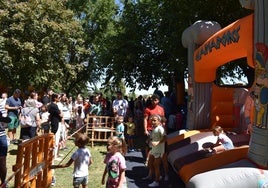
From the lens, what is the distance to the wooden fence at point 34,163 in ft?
16.2

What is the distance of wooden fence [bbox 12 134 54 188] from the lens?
493 centimetres

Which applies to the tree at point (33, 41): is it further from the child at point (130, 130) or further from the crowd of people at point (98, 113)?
the child at point (130, 130)

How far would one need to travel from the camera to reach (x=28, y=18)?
76.0 feet

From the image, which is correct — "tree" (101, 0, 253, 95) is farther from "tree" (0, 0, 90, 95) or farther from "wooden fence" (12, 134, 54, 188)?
"wooden fence" (12, 134, 54, 188)

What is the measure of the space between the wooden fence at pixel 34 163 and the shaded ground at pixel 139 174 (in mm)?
1940

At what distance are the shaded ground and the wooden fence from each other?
194 centimetres

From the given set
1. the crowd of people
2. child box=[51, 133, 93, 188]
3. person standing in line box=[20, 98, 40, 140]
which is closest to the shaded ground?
the crowd of people

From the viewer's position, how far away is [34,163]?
5.73m

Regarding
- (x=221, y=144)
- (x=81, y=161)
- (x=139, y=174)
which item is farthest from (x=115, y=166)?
(x=139, y=174)

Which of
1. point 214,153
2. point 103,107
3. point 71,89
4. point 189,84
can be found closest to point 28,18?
point 103,107

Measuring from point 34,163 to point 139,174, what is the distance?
353 cm

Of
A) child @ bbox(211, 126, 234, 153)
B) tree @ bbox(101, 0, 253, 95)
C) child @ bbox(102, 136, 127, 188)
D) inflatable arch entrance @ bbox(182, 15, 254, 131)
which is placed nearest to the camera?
child @ bbox(102, 136, 127, 188)

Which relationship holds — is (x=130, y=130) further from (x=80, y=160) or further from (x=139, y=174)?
(x=80, y=160)

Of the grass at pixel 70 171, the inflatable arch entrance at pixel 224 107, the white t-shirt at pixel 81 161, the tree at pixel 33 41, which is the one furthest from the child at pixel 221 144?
the tree at pixel 33 41
